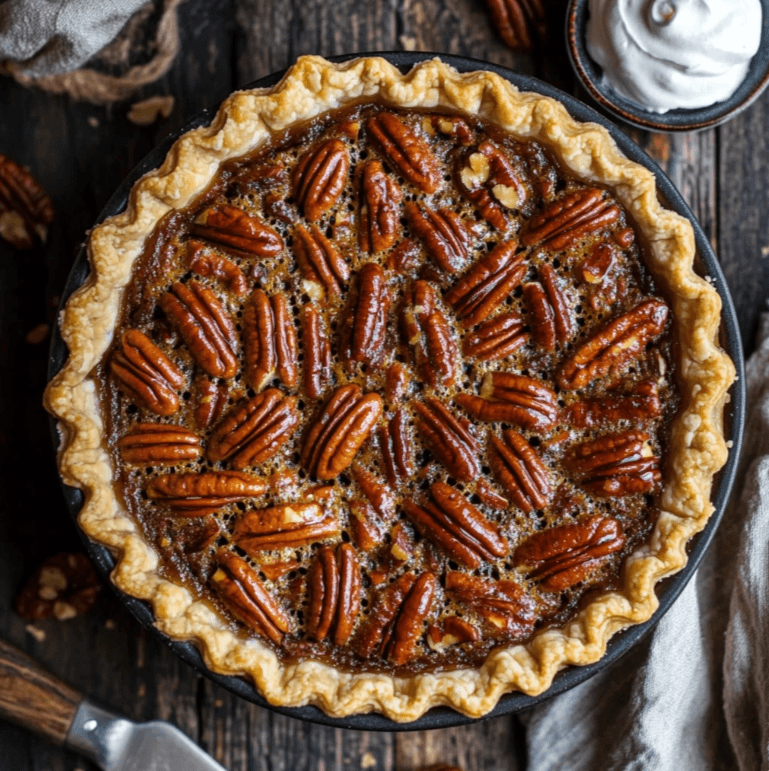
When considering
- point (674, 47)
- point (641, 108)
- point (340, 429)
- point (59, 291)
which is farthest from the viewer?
point (59, 291)

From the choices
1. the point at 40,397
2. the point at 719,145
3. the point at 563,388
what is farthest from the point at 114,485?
the point at 719,145

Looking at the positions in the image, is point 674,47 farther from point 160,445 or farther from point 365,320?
point 160,445

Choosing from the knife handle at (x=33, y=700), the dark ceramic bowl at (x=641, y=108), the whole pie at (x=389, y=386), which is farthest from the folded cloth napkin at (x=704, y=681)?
the knife handle at (x=33, y=700)

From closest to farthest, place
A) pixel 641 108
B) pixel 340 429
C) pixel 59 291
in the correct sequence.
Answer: pixel 340 429 → pixel 641 108 → pixel 59 291

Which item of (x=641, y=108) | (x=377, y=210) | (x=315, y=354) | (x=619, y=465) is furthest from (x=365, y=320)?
(x=641, y=108)

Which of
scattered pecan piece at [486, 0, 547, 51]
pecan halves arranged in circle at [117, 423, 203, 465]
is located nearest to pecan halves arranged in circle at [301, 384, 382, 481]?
Result: pecan halves arranged in circle at [117, 423, 203, 465]

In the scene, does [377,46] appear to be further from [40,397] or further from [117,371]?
[40,397]

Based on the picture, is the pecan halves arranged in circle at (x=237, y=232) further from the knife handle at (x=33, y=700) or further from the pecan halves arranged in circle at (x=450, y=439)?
the knife handle at (x=33, y=700)
